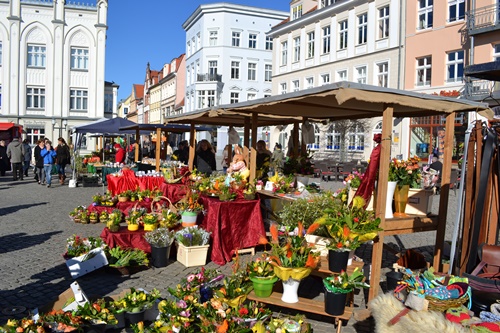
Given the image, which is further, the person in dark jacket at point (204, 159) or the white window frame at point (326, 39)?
the white window frame at point (326, 39)

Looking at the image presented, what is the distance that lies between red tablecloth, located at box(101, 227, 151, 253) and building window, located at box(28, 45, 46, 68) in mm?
33897

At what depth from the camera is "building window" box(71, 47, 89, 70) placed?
3712cm

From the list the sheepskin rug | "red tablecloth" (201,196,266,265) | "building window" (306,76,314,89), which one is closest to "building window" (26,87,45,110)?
"building window" (306,76,314,89)

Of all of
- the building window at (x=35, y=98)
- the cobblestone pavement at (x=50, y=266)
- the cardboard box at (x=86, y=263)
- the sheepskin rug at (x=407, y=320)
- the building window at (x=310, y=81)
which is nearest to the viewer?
the sheepskin rug at (x=407, y=320)

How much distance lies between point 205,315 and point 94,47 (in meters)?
37.0

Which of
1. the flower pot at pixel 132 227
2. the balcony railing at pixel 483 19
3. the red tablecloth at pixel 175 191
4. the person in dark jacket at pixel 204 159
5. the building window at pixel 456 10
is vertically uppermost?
the building window at pixel 456 10

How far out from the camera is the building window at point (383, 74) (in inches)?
1015

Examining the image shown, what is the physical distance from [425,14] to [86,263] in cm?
2233

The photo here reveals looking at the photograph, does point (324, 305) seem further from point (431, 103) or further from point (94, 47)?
point (94, 47)

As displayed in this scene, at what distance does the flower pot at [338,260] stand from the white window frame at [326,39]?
27.3m

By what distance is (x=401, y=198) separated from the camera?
5680 mm

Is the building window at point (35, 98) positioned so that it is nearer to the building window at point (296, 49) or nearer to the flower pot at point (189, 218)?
the building window at point (296, 49)

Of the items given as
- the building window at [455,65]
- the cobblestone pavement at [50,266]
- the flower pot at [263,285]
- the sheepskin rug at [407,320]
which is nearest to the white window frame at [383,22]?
the building window at [455,65]

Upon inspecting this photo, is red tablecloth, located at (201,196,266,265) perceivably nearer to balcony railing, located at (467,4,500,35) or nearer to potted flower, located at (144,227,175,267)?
potted flower, located at (144,227,175,267)
